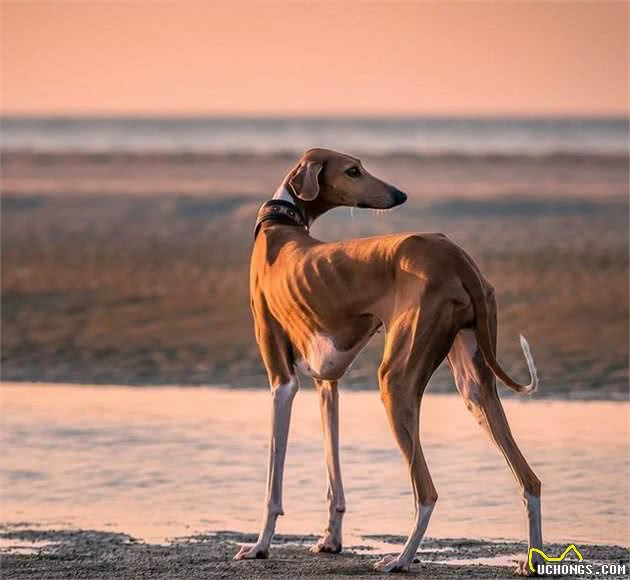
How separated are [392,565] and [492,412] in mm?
992

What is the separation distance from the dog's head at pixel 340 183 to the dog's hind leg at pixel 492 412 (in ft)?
4.17

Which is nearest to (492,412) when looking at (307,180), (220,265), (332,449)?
(332,449)

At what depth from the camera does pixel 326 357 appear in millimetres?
10484

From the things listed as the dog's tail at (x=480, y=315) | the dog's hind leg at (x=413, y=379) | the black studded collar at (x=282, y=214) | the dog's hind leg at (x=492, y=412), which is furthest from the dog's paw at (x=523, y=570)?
the black studded collar at (x=282, y=214)

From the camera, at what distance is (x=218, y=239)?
2803cm

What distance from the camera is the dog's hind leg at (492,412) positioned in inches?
393

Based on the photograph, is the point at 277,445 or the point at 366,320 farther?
the point at 277,445

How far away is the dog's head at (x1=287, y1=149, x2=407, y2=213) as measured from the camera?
1111cm

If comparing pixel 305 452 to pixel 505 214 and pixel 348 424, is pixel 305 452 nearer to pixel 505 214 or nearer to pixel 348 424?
pixel 348 424

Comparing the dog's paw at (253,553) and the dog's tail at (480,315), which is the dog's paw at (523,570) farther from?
the dog's paw at (253,553)

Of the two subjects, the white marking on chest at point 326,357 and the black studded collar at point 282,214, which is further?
the black studded collar at point 282,214

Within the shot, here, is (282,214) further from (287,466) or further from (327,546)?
(287,466)

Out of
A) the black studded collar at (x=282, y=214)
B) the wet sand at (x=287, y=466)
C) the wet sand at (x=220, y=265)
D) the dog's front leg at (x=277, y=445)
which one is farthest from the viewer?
the wet sand at (x=220, y=265)

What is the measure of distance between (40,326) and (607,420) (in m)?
7.41
